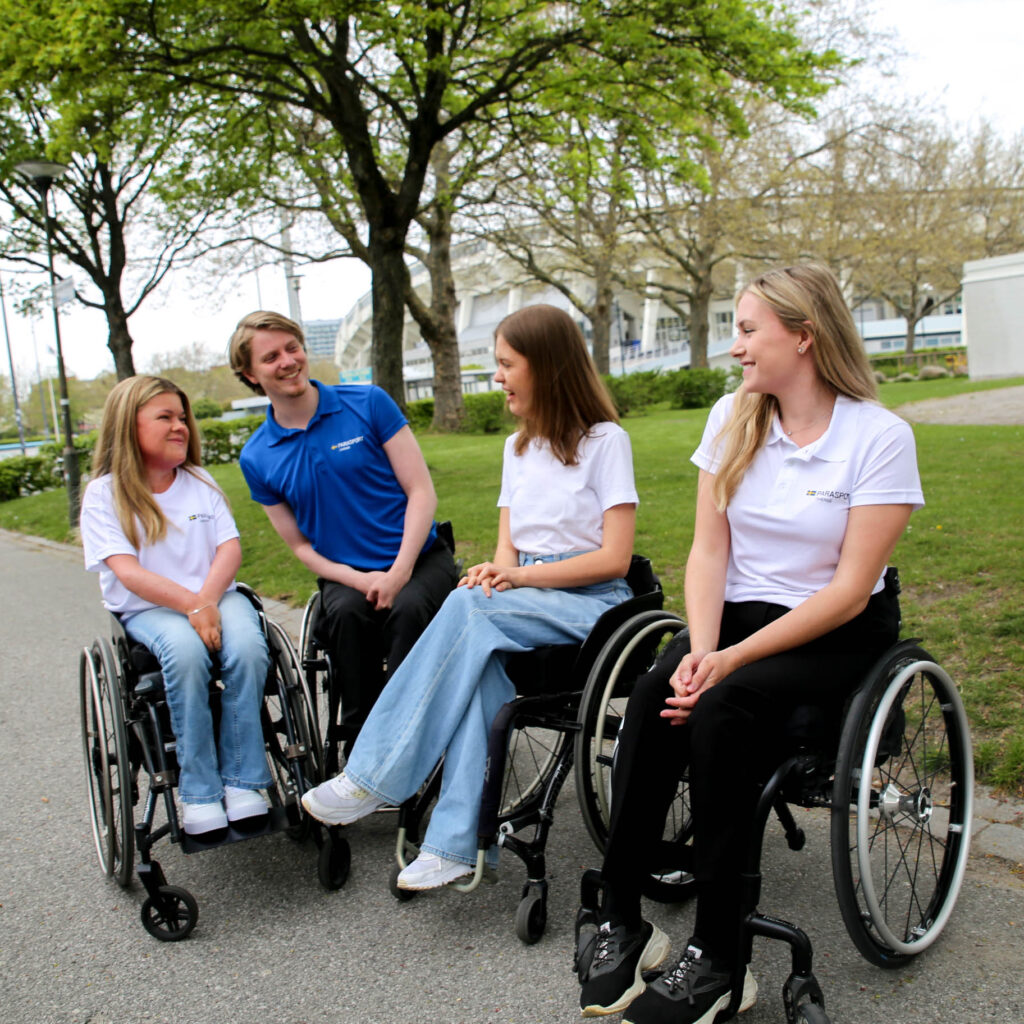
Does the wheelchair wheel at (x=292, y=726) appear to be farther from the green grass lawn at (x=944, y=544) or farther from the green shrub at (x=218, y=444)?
the green shrub at (x=218, y=444)

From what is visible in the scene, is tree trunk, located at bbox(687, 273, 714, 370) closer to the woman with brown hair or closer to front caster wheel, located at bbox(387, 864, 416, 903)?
the woman with brown hair

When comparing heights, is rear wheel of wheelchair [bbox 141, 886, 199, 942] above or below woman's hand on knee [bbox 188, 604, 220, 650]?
below

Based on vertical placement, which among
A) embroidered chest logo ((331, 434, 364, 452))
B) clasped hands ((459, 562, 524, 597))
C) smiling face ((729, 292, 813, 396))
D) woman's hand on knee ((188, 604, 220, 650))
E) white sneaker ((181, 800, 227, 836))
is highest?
smiling face ((729, 292, 813, 396))

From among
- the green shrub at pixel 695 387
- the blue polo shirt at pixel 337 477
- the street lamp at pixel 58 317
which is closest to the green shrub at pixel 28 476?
the street lamp at pixel 58 317

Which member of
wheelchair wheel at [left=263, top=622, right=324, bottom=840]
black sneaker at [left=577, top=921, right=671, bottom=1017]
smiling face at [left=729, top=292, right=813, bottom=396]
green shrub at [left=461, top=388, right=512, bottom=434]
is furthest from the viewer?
green shrub at [left=461, top=388, right=512, bottom=434]

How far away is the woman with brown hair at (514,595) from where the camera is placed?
117 inches

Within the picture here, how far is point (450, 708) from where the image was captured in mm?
3010

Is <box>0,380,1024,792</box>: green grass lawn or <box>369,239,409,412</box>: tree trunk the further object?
<box>369,239,409,412</box>: tree trunk

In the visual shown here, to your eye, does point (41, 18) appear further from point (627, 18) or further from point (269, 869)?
point (269, 869)

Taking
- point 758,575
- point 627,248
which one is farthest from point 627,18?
point 627,248

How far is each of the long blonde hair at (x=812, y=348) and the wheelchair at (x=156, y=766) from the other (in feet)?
5.31

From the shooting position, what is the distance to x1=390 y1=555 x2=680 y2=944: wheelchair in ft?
9.42

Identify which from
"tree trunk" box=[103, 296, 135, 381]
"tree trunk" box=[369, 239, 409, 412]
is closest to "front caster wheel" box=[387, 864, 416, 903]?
"tree trunk" box=[369, 239, 409, 412]

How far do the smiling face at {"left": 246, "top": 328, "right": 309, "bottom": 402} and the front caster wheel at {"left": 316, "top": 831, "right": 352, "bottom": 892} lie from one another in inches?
65.9
